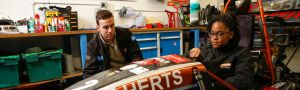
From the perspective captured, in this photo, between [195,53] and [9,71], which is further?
[9,71]

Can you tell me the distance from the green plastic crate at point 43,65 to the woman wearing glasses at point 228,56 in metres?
1.42

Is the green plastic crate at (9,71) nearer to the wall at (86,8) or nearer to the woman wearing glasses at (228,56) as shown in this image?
the wall at (86,8)

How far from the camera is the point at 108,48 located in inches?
71.9

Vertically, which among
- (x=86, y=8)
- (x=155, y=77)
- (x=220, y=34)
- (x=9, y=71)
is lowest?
(x=9, y=71)

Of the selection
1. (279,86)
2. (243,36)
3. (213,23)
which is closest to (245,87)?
(213,23)

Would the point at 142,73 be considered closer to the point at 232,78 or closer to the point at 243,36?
the point at 232,78

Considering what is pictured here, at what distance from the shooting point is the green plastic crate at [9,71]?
1.98m

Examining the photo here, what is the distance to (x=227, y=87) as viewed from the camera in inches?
45.3

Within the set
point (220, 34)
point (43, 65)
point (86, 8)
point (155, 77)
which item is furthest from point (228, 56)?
point (86, 8)

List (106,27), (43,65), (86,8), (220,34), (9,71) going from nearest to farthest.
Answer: (220,34) < (106,27) < (9,71) < (43,65) < (86,8)

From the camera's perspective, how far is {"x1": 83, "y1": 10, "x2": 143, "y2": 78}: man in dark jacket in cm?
172

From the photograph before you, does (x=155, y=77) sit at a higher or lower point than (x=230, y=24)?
lower

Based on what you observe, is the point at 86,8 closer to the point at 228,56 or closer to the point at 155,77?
the point at 228,56

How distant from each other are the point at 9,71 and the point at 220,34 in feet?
5.71
